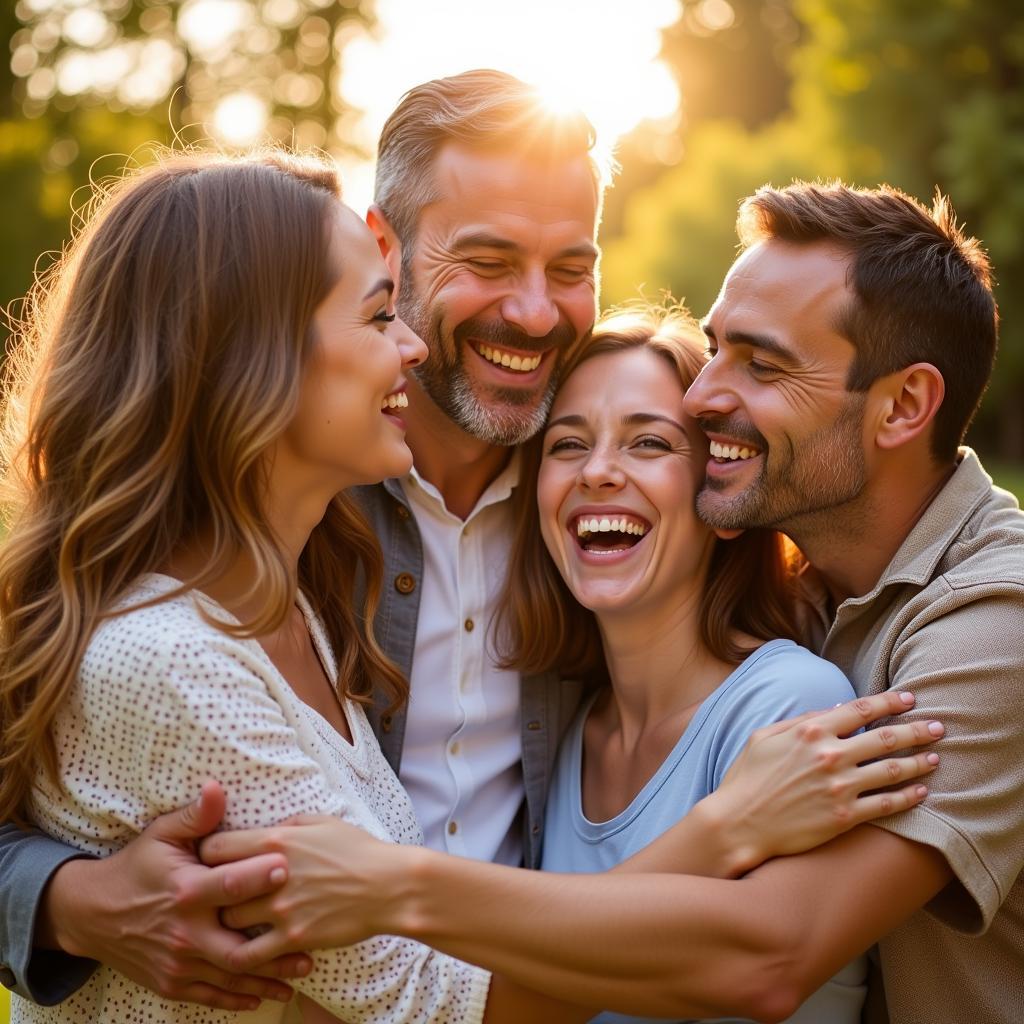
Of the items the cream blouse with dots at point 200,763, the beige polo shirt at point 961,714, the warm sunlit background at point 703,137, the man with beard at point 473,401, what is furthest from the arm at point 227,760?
the warm sunlit background at point 703,137

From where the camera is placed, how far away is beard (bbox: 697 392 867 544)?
3527 millimetres

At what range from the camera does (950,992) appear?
10.3 feet

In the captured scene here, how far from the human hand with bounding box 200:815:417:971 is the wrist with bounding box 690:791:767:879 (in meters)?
0.70

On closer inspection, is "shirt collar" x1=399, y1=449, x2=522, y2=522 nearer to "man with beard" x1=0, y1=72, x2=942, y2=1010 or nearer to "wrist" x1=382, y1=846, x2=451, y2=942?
"man with beard" x1=0, y1=72, x2=942, y2=1010

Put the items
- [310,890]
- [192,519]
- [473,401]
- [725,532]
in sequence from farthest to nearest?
[473,401], [725,532], [192,519], [310,890]

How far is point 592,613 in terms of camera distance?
13.1ft

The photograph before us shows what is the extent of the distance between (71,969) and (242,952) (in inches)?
22.3

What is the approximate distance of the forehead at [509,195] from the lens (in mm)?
4059

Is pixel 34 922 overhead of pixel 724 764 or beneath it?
beneath

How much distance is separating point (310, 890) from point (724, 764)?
3.87ft

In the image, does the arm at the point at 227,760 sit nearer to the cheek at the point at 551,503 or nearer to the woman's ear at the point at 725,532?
the cheek at the point at 551,503

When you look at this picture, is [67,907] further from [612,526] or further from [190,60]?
[190,60]

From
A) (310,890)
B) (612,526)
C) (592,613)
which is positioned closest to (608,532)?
(612,526)

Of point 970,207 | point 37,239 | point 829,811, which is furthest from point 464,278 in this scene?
point 970,207
